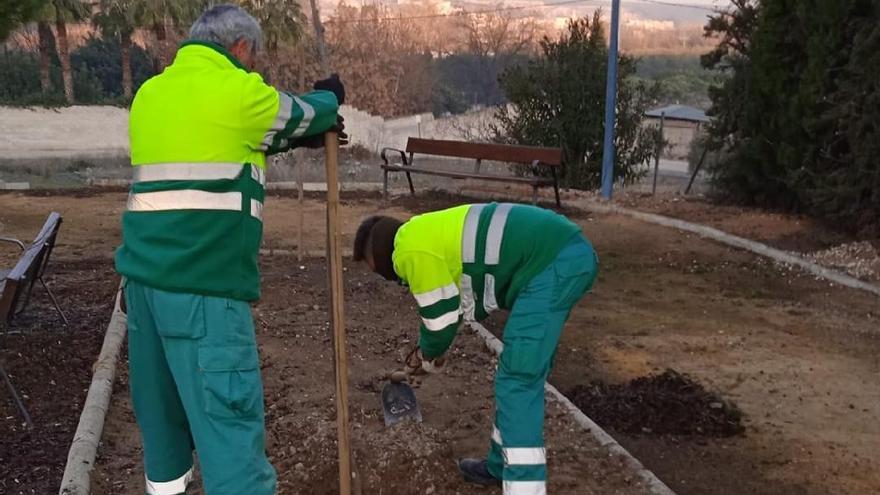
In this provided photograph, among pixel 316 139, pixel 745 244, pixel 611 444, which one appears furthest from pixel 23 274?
pixel 745 244

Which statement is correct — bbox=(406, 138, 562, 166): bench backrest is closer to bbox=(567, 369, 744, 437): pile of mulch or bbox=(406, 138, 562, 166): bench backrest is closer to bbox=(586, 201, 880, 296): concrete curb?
bbox=(586, 201, 880, 296): concrete curb

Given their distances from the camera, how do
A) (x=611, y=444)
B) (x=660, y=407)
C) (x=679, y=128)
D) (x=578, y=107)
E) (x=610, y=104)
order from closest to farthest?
(x=611, y=444) < (x=660, y=407) < (x=610, y=104) < (x=578, y=107) < (x=679, y=128)

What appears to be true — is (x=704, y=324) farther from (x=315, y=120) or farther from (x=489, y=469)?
(x=315, y=120)

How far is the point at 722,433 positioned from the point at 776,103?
8.02 meters

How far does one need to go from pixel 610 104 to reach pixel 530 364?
447 inches

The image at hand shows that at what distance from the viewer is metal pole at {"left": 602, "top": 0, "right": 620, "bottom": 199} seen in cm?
1401

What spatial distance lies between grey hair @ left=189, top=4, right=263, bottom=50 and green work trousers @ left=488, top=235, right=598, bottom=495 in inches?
54.4

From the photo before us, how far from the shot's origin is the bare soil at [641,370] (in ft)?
13.6

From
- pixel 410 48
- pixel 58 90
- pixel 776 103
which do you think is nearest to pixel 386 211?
pixel 776 103

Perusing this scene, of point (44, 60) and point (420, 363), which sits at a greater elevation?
point (44, 60)

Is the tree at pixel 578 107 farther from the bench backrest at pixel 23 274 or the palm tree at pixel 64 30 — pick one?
the palm tree at pixel 64 30

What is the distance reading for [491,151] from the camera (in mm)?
13641

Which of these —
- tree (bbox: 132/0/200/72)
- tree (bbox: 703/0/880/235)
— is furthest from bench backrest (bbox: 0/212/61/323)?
A: tree (bbox: 132/0/200/72)

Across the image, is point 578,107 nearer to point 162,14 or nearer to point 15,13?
point 15,13
